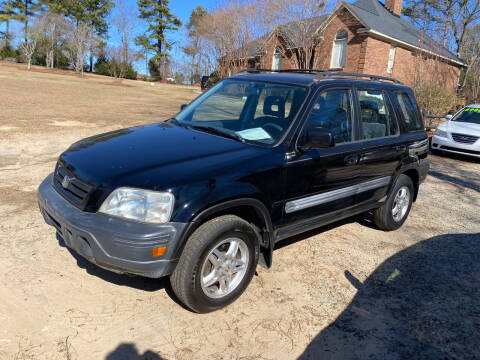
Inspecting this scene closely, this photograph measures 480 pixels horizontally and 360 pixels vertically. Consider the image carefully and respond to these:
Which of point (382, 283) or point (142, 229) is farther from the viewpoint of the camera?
point (382, 283)

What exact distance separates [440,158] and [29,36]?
144 ft

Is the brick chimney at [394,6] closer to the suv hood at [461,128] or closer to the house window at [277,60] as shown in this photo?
the house window at [277,60]

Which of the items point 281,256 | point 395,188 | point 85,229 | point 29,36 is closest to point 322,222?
point 281,256

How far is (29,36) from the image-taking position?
4078 centimetres

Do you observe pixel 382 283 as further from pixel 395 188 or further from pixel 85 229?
pixel 85 229

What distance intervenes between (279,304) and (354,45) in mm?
24656

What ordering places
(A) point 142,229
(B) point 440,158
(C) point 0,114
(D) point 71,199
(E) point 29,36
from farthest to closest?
(E) point 29,36 < (C) point 0,114 < (B) point 440,158 < (D) point 71,199 < (A) point 142,229

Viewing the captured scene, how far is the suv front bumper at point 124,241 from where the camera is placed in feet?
8.57

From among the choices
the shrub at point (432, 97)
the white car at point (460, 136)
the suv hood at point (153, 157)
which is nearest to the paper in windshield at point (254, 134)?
the suv hood at point (153, 157)

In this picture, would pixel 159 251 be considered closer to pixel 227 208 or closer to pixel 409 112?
pixel 227 208

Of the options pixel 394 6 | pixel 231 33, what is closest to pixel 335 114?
pixel 231 33

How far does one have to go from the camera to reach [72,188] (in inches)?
119

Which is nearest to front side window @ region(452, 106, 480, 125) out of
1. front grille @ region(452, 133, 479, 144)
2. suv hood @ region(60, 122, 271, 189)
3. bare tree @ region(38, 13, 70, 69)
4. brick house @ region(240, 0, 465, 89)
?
front grille @ region(452, 133, 479, 144)

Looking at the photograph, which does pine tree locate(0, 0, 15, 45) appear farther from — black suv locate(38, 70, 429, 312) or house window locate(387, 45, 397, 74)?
black suv locate(38, 70, 429, 312)
